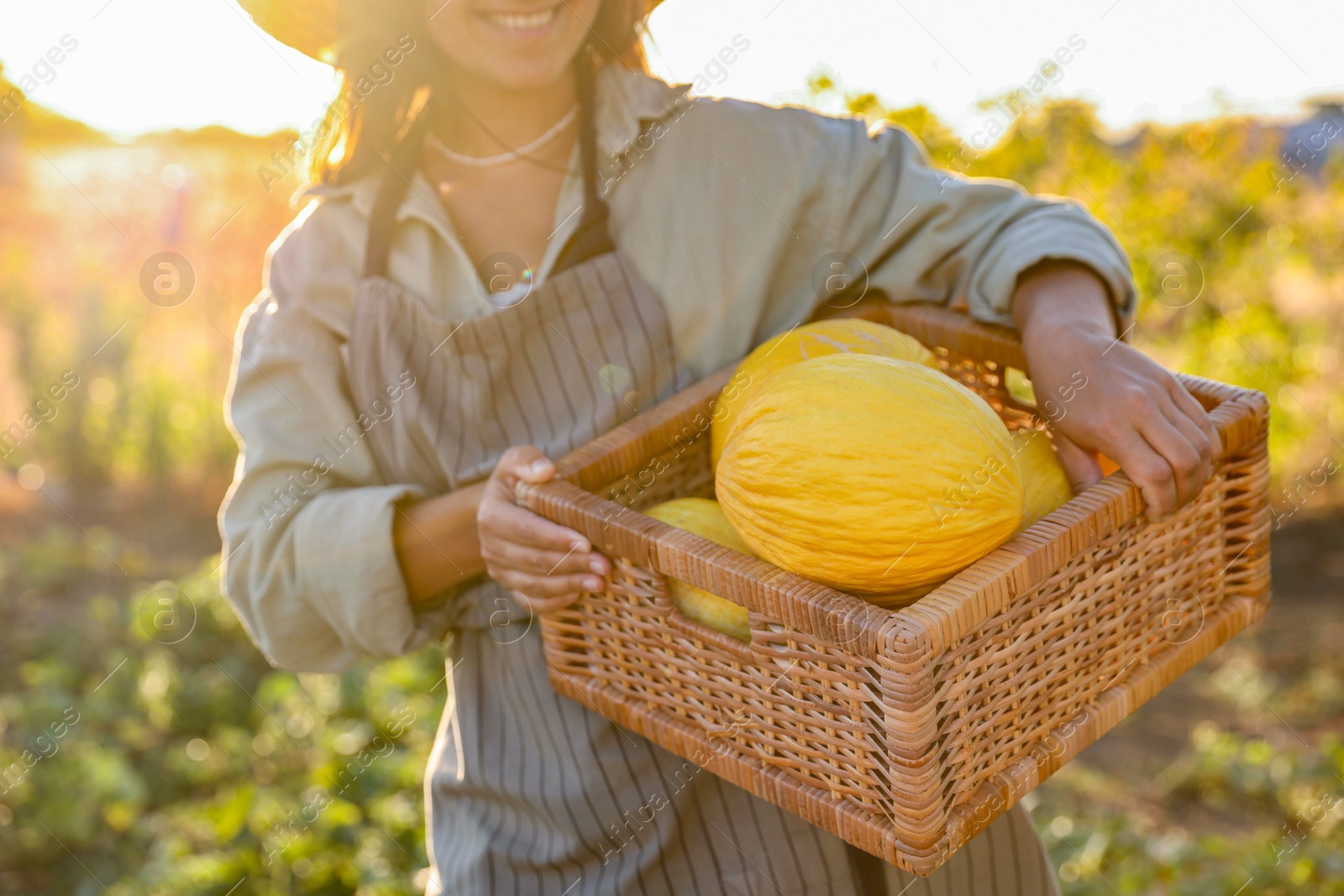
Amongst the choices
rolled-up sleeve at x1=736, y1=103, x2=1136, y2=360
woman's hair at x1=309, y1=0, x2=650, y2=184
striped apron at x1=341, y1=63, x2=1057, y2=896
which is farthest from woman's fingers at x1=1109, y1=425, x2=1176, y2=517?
woman's hair at x1=309, y1=0, x2=650, y2=184

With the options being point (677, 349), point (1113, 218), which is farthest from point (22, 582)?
point (1113, 218)

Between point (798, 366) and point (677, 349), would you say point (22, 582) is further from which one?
point (798, 366)

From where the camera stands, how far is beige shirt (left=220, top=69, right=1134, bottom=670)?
1.72 m

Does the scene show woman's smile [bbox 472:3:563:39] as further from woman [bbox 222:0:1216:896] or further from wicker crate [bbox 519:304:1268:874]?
wicker crate [bbox 519:304:1268:874]

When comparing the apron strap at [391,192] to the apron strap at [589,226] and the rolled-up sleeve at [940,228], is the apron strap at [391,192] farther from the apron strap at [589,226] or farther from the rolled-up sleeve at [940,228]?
the rolled-up sleeve at [940,228]

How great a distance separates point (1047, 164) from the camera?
404 cm

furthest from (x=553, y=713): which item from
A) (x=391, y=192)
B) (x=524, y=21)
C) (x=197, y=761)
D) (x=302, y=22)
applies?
(x=197, y=761)

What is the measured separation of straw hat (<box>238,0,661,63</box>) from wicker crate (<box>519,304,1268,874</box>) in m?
0.88

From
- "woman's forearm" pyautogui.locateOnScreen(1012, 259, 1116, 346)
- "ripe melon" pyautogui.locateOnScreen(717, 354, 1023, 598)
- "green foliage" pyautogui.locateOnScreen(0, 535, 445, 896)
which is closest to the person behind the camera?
"ripe melon" pyautogui.locateOnScreen(717, 354, 1023, 598)

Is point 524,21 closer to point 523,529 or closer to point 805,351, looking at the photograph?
point 805,351

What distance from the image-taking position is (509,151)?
1879mm

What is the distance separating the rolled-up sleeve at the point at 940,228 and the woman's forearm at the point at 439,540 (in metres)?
0.72

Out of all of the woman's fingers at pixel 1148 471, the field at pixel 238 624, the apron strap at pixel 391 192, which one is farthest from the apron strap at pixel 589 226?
the field at pixel 238 624

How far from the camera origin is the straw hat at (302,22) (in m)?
1.82
